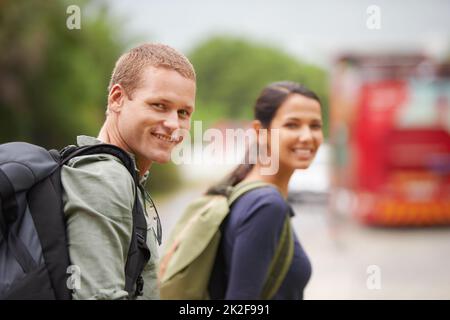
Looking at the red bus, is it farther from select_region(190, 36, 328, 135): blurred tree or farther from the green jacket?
select_region(190, 36, 328, 135): blurred tree

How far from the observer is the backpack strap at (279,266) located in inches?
85.1

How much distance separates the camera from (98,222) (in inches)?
51.0

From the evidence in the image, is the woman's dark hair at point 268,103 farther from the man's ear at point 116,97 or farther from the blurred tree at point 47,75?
the blurred tree at point 47,75

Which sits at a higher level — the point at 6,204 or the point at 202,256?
the point at 6,204

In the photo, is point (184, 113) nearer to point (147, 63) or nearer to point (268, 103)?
point (147, 63)

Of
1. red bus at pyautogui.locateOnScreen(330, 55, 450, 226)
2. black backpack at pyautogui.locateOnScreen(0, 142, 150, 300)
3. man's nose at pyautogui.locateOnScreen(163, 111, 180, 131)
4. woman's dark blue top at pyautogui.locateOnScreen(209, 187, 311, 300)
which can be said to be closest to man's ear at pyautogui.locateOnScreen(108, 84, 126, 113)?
man's nose at pyautogui.locateOnScreen(163, 111, 180, 131)

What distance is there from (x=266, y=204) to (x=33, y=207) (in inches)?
40.0

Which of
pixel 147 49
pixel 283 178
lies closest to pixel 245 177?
pixel 283 178

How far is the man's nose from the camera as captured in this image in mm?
1519

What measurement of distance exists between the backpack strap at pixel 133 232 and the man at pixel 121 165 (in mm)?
19

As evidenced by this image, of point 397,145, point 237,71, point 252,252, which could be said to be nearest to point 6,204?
point 252,252

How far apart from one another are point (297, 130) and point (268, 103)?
16 cm

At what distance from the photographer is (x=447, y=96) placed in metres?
10.8
